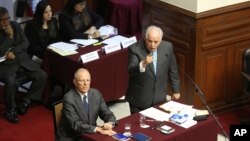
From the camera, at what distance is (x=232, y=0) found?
23.9 feet

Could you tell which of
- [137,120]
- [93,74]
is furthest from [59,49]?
[137,120]

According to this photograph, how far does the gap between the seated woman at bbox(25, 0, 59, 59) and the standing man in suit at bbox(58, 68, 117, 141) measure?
240 centimetres

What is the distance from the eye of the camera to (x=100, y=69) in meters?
7.37

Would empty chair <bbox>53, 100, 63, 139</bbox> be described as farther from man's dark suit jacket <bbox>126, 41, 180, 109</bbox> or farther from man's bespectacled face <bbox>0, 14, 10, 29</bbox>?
man's bespectacled face <bbox>0, 14, 10, 29</bbox>

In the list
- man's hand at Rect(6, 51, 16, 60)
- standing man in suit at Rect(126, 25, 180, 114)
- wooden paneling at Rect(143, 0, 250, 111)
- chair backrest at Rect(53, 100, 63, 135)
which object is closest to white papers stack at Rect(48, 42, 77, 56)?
man's hand at Rect(6, 51, 16, 60)

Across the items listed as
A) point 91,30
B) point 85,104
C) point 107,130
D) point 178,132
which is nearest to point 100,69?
point 91,30

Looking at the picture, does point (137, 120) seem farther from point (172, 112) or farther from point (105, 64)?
point (105, 64)

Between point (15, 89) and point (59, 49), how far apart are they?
0.74 m

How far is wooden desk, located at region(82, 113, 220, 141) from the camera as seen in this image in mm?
5348

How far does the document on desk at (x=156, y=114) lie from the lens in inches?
225

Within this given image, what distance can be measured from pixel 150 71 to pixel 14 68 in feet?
7.61

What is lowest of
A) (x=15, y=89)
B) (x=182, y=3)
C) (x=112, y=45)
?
(x=15, y=89)

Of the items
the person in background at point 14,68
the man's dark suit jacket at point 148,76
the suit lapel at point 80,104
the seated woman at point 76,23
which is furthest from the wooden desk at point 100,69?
the suit lapel at point 80,104

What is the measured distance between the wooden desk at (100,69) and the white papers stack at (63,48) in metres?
0.05
